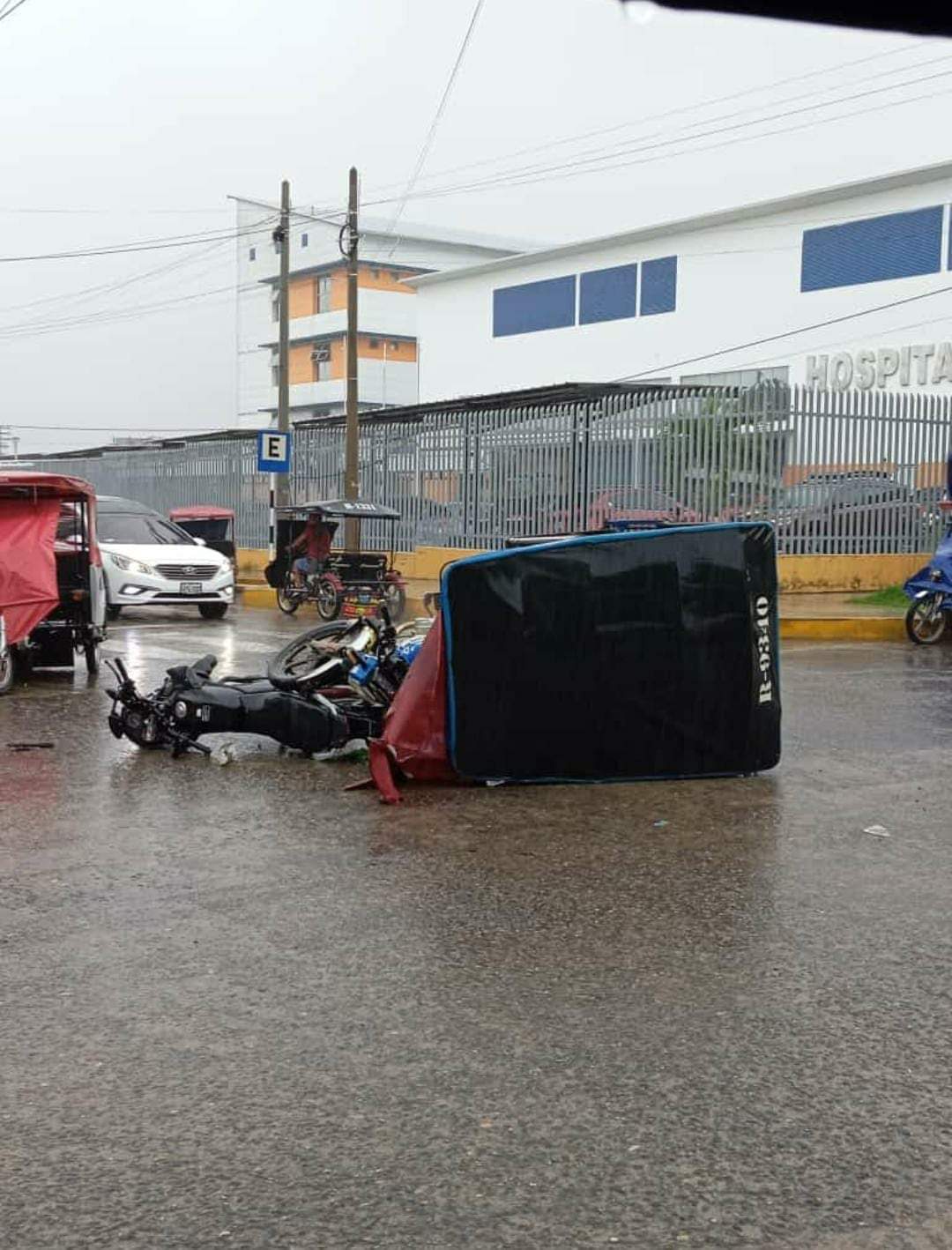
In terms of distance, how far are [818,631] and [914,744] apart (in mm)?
8031

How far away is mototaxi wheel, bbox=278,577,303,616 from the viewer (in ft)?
66.0

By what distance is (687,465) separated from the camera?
21.3 metres

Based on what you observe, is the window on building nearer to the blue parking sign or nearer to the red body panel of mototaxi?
the blue parking sign

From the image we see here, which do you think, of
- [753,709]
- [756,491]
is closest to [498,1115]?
[753,709]

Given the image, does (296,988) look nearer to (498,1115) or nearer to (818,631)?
(498,1115)

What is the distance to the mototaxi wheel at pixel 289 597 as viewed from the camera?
20125mm

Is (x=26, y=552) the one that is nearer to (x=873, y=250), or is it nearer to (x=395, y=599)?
(x=395, y=599)

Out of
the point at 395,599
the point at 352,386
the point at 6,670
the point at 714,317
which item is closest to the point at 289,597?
the point at 395,599

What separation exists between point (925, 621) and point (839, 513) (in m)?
4.82

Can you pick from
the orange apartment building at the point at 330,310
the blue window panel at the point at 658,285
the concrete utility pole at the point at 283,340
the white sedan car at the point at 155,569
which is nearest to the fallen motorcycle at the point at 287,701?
the white sedan car at the point at 155,569

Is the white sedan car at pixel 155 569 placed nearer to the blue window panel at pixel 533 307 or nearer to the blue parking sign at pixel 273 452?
the blue parking sign at pixel 273 452

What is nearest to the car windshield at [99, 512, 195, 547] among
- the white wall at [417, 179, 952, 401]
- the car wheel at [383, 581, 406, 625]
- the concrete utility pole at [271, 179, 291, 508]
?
the car wheel at [383, 581, 406, 625]

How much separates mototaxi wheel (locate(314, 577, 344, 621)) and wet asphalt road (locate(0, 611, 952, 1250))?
37.0ft

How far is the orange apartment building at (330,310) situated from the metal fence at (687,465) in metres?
51.8
